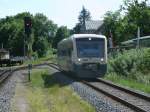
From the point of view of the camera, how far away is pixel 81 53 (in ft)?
101

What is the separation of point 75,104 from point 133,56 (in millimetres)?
16981

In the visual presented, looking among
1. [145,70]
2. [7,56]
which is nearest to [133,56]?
[145,70]

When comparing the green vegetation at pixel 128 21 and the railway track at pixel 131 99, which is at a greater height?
the green vegetation at pixel 128 21

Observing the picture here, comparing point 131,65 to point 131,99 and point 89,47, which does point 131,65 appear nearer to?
point 89,47

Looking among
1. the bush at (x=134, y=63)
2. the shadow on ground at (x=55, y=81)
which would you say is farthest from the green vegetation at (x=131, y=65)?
the shadow on ground at (x=55, y=81)

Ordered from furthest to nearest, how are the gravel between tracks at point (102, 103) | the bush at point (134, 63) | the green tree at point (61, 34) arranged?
the green tree at point (61, 34) → the bush at point (134, 63) → the gravel between tracks at point (102, 103)

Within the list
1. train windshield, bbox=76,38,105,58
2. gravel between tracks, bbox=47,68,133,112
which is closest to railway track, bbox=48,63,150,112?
gravel between tracks, bbox=47,68,133,112

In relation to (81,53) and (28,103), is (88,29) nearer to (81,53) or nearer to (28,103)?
(81,53)

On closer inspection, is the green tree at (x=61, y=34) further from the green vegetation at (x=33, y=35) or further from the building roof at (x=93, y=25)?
the building roof at (x=93, y=25)

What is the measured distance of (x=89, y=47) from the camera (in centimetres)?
3083

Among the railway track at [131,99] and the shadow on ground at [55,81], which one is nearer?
the railway track at [131,99]

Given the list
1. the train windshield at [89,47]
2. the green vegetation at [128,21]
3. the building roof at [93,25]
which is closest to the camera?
the train windshield at [89,47]

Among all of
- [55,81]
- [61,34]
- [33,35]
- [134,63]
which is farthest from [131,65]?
[61,34]

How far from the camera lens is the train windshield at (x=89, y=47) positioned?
101 ft
